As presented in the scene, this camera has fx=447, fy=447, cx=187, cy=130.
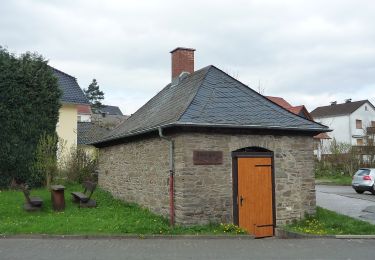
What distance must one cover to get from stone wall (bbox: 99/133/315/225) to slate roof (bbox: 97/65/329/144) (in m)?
0.45

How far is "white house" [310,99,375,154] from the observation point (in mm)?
56562

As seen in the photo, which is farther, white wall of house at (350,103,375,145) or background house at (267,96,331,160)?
white wall of house at (350,103,375,145)

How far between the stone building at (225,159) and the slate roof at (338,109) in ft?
152

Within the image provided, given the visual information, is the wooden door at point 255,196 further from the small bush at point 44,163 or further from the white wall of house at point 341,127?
the white wall of house at point 341,127

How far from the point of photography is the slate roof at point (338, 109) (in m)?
Answer: 58.1

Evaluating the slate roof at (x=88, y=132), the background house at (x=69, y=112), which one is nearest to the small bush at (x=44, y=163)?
the background house at (x=69, y=112)

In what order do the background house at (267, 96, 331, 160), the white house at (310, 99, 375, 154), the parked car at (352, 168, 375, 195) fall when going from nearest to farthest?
the parked car at (352, 168, 375, 195)
the background house at (267, 96, 331, 160)
the white house at (310, 99, 375, 154)
